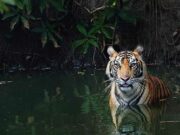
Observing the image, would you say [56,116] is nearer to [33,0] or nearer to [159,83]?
[159,83]

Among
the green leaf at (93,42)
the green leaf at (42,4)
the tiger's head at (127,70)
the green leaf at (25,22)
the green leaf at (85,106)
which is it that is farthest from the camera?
the green leaf at (93,42)

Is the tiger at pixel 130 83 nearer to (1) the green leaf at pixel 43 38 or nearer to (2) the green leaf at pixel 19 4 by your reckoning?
(2) the green leaf at pixel 19 4

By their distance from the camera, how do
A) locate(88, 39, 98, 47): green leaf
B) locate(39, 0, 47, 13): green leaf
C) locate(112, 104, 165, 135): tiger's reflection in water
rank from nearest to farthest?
1. locate(112, 104, 165, 135): tiger's reflection in water
2. locate(39, 0, 47, 13): green leaf
3. locate(88, 39, 98, 47): green leaf

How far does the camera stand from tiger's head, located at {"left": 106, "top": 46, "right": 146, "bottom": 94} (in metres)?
8.62

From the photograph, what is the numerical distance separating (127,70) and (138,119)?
823mm

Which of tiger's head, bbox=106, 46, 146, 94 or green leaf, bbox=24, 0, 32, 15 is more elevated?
green leaf, bbox=24, 0, 32, 15

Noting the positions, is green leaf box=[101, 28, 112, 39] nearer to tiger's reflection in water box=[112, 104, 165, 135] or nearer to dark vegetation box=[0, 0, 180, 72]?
dark vegetation box=[0, 0, 180, 72]

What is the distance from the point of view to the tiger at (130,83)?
341 inches

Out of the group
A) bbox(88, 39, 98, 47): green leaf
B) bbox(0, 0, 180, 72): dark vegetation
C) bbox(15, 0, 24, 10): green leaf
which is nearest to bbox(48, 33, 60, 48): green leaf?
bbox(0, 0, 180, 72): dark vegetation

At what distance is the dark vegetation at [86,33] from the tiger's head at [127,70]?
4022 mm

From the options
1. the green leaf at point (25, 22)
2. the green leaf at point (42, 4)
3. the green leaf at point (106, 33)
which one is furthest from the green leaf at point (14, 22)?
the green leaf at point (106, 33)

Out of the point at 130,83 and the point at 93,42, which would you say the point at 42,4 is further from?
the point at 130,83

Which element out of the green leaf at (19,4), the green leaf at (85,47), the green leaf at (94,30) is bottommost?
the green leaf at (85,47)

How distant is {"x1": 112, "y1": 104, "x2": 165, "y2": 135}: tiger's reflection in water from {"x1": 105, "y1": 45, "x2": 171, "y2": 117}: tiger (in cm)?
13
